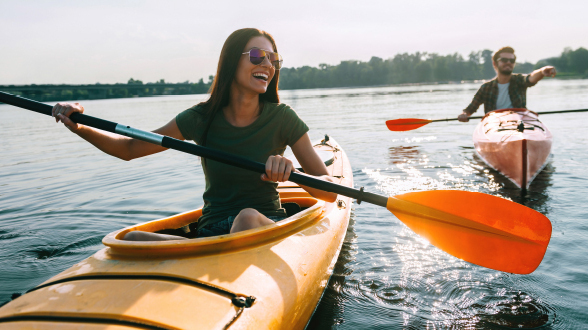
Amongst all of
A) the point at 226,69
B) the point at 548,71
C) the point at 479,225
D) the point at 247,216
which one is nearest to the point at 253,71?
the point at 226,69

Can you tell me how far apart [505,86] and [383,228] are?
4980mm

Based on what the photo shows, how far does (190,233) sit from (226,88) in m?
1.07

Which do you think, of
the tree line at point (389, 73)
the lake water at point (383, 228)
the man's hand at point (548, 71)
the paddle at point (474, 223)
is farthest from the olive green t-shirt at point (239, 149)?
the tree line at point (389, 73)

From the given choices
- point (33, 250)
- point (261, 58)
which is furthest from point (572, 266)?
point (33, 250)

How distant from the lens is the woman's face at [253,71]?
2.56m

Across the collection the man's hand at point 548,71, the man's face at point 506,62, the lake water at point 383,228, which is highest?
the man's face at point 506,62

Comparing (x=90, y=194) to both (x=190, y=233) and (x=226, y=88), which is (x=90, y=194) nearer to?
(x=190, y=233)

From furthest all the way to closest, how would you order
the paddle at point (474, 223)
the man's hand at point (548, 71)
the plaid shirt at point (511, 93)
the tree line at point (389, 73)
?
the tree line at point (389, 73), the plaid shirt at point (511, 93), the man's hand at point (548, 71), the paddle at point (474, 223)

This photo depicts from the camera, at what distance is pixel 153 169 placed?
840 cm

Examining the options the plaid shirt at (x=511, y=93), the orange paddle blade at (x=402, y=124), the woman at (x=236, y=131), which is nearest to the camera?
the woman at (x=236, y=131)

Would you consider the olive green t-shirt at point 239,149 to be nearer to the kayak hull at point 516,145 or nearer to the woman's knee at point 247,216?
the woman's knee at point 247,216

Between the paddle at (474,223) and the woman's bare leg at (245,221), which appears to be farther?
the paddle at (474,223)

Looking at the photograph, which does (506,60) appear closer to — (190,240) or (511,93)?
(511,93)

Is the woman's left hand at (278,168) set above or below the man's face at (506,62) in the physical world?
below
